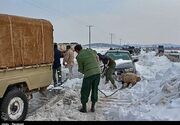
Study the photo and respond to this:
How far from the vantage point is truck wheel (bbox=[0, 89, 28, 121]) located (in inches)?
328

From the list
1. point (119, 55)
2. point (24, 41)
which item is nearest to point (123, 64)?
point (119, 55)

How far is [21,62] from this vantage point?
353 inches

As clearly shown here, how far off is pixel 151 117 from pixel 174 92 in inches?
147

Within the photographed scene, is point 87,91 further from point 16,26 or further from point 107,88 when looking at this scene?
point 107,88

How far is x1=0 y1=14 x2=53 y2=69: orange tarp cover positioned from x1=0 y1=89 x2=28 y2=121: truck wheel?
1.96ft

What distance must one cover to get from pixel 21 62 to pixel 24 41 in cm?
49

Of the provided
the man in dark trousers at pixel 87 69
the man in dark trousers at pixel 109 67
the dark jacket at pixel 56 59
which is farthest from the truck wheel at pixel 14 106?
the man in dark trousers at pixel 109 67

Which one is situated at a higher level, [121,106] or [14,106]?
[14,106]

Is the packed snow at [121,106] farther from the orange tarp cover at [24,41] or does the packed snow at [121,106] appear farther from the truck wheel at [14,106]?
the orange tarp cover at [24,41]

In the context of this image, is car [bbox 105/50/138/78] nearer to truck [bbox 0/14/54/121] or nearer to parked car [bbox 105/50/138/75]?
parked car [bbox 105/50/138/75]

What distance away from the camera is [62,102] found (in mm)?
12133

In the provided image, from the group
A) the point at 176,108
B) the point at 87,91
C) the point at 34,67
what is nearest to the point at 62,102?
the point at 87,91

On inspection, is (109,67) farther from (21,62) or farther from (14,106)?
(14,106)

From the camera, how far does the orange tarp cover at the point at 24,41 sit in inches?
325
